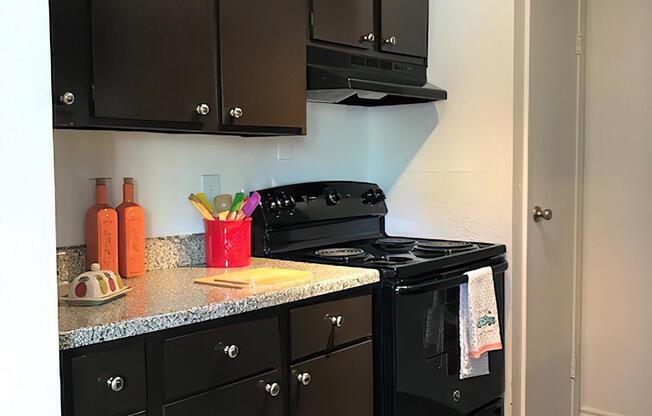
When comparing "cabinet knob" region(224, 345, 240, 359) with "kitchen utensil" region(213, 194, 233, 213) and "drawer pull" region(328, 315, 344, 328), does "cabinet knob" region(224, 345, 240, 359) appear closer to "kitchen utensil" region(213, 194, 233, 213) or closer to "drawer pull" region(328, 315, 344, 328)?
"drawer pull" region(328, 315, 344, 328)

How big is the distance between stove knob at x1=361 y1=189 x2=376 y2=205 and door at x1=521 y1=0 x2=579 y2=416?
0.64 metres

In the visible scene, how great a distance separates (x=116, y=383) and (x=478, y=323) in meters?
1.35

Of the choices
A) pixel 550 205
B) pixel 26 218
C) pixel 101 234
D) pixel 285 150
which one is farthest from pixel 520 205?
pixel 26 218

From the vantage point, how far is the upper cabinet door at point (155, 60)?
5.55 ft

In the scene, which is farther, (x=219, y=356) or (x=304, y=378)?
(x=304, y=378)

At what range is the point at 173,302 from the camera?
1.63 metres

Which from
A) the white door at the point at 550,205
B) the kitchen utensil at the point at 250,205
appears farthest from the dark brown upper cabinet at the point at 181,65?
the white door at the point at 550,205

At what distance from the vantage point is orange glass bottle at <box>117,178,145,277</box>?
2.01 m

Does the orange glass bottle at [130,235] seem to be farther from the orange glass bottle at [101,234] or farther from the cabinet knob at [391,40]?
the cabinet knob at [391,40]

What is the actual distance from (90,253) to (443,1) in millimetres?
1743

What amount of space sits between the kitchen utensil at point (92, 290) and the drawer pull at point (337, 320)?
591mm

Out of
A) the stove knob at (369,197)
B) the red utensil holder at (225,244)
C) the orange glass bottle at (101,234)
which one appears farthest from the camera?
the stove knob at (369,197)

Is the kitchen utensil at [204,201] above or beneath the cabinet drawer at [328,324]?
above

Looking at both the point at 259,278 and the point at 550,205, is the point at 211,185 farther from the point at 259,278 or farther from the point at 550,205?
the point at 550,205
